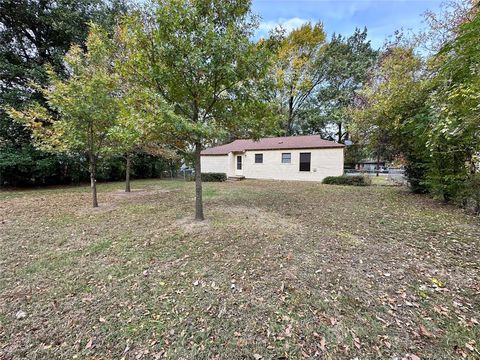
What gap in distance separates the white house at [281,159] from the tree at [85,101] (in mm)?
9679

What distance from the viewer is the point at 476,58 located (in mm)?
2732

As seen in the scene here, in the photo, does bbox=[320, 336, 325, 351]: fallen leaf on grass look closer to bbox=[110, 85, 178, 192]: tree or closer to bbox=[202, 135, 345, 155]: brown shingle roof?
bbox=[110, 85, 178, 192]: tree

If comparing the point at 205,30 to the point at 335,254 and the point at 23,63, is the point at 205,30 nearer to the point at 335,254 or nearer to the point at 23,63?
the point at 335,254

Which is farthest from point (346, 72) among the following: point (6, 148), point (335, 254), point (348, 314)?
point (6, 148)

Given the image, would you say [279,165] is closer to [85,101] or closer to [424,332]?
[85,101]

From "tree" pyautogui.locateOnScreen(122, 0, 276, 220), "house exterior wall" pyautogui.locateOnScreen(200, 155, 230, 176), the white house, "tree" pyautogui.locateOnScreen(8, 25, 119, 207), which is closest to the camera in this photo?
"tree" pyautogui.locateOnScreen(122, 0, 276, 220)

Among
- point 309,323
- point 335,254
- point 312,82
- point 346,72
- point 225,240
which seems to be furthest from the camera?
point 312,82

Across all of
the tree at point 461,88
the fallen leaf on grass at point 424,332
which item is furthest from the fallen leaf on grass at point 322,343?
the tree at point 461,88

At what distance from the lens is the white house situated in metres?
15.6

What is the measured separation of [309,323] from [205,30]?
213 inches

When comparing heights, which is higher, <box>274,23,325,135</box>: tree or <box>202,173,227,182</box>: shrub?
<box>274,23,325,135</box>: tree

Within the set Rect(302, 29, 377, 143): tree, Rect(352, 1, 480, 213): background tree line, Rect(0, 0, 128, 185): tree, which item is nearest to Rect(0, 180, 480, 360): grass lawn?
Rect(352, 1, 480, 213): background tree line

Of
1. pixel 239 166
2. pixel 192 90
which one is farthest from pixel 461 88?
pixel 239 166

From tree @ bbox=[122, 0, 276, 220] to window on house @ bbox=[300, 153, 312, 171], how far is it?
12001 millimetres
